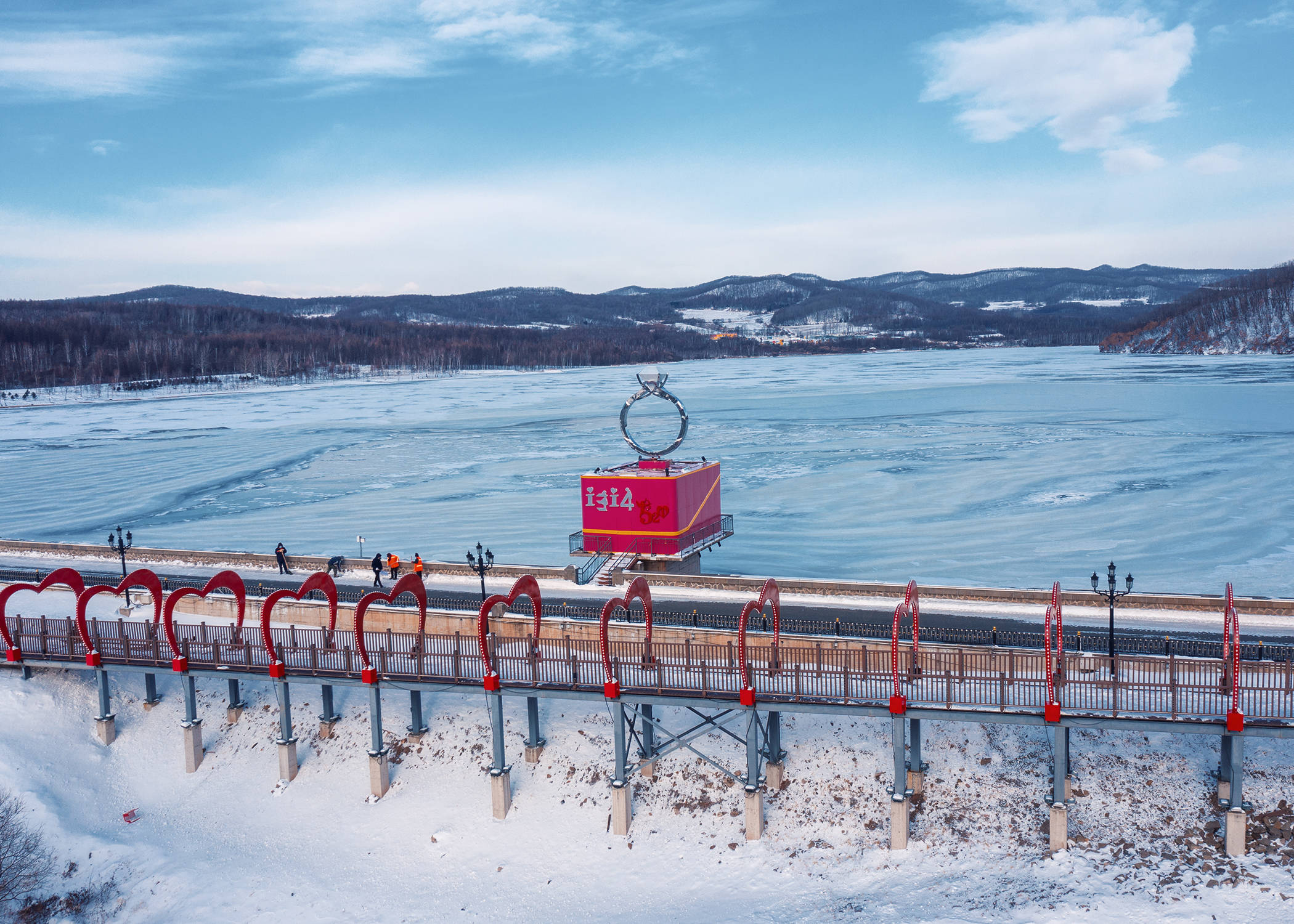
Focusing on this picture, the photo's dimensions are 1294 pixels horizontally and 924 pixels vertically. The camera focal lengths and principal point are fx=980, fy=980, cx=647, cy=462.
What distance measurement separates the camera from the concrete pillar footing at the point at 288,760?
72.2 ft

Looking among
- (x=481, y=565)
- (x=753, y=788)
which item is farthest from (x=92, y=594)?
(x=753, y=788)

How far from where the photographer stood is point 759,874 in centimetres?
1872

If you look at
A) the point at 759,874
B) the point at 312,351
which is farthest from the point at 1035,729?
the point at 312,351

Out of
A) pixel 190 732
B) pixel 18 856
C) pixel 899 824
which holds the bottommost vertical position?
pixel 18 856

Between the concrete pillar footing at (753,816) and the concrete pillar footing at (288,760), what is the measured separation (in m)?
10.3

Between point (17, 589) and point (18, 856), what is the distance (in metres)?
6.97

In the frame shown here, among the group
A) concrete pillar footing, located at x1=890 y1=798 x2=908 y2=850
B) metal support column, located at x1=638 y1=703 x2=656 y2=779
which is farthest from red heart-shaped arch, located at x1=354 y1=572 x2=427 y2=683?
concrete pillar footing, located at x1=890 y1=798 x2=908 y2=850

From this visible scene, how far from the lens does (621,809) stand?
19.8 metres

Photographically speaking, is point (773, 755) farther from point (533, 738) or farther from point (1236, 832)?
point (1236, 832)

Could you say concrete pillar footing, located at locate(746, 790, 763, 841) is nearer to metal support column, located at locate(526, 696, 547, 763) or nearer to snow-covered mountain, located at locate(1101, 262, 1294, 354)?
metal support column, located at locate(526, 696, 547, 763)

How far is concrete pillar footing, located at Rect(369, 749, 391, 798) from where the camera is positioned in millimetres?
21328

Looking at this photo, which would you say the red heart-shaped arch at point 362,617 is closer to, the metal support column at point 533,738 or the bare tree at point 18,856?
the metal support column at point 533,738

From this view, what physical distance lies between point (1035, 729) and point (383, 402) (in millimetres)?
114192

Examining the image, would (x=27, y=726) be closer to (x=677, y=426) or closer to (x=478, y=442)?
(x=478, y=442)
